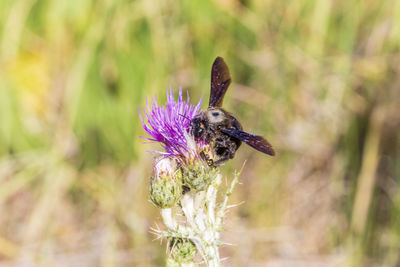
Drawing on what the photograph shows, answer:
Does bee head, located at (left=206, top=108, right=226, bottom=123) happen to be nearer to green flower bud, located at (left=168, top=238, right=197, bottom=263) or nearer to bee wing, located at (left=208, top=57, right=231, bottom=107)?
bee wing, located at (left=208, top=57, right=231, bottom=107)

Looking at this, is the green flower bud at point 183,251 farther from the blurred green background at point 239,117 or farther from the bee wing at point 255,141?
the blurred green background at point 239,117

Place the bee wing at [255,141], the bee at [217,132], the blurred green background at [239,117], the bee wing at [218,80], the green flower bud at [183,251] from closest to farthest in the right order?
the bee wing at [255,141]
the green flower bud at [183,251]
the bee at [217,132]
the bee wing at [218,80]
the blurred green background at [239,117]

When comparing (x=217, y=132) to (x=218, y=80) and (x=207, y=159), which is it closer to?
(x=207, y=159)

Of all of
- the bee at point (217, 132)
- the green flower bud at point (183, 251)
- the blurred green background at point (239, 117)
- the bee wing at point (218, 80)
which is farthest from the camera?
the blurred green background at point (239, 117)

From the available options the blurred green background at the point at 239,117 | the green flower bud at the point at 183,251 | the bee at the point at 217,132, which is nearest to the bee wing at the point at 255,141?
the bee at the point at 217,132

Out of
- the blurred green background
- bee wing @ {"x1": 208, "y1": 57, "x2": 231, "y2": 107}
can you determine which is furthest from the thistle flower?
the blurred green background

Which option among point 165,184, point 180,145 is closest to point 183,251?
point 165,184
